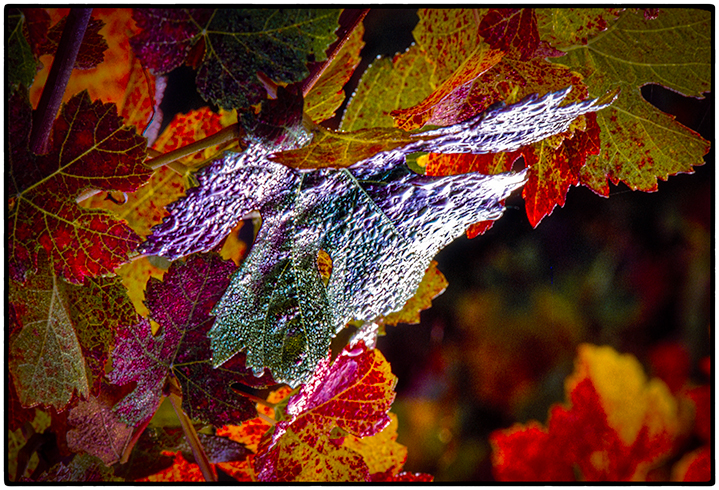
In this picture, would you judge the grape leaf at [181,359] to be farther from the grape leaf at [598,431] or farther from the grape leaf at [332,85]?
the grape leaf at [598,431]

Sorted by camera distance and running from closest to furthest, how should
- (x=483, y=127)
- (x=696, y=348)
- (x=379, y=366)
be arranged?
(x=483, y=127) < (x=379, y=366) < (x=696, y=348)

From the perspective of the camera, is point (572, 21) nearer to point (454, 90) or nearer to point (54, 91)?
point (454, 90)

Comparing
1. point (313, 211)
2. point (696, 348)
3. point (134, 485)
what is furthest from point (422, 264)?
point (696, 348)

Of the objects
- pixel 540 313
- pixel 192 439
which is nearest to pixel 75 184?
pixel 192 439

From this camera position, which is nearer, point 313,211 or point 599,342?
point 313,211

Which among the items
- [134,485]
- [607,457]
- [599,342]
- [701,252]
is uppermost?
[134,485]

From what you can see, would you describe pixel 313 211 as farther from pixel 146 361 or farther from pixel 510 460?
pixel 510 460
